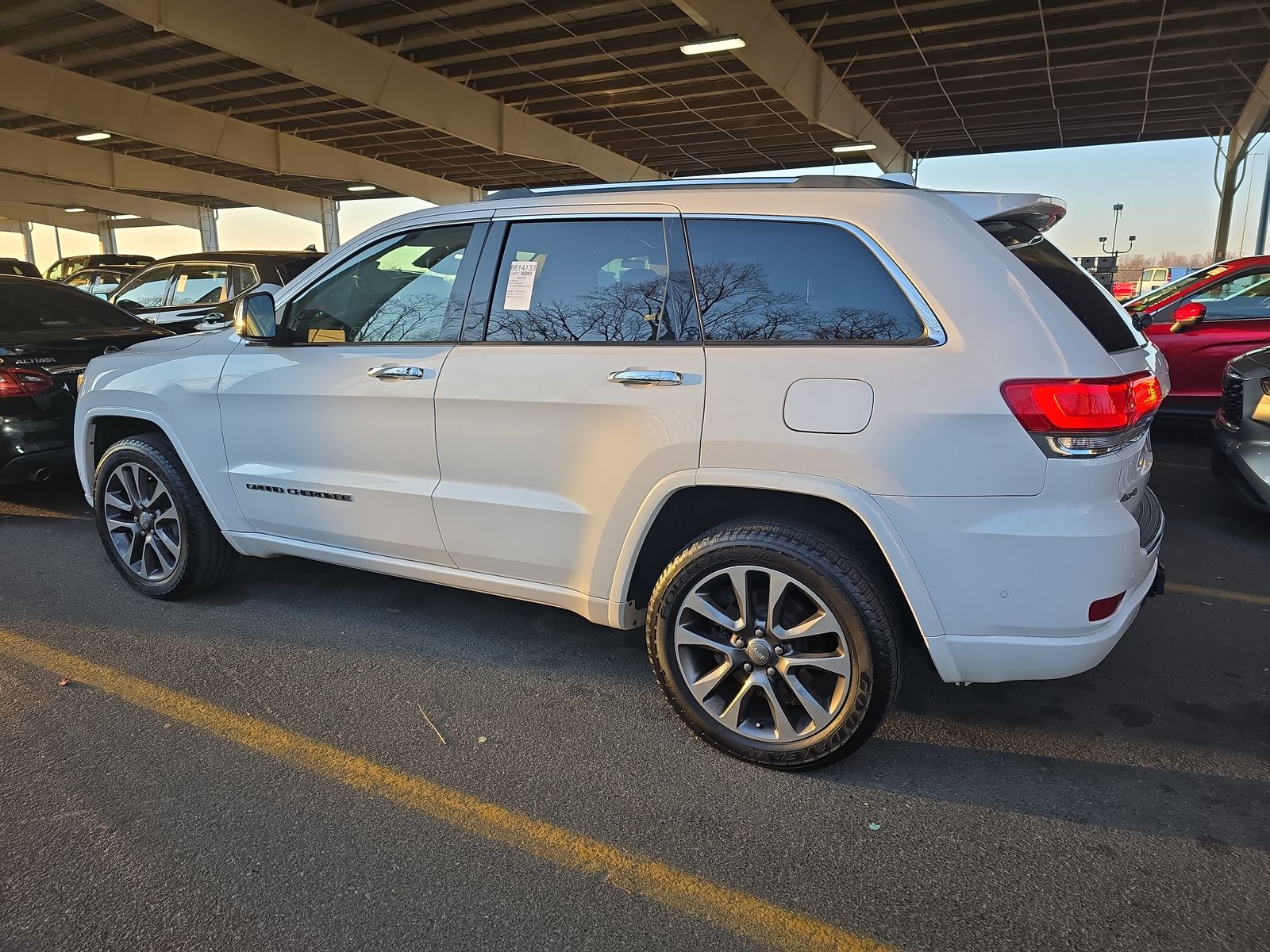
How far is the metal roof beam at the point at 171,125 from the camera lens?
17.9 m

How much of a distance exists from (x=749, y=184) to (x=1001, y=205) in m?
0.82

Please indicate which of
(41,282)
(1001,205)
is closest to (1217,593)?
(1001,205)

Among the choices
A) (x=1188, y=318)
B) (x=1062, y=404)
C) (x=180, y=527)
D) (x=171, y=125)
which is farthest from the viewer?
(x=171, y=125)

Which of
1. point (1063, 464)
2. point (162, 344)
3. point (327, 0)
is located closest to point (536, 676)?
point (1063, 464)

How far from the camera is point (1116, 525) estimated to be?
242 cm

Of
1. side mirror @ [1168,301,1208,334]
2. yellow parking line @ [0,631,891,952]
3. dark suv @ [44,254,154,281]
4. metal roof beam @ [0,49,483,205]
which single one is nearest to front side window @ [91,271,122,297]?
dark suv @ [44,254,154,281]

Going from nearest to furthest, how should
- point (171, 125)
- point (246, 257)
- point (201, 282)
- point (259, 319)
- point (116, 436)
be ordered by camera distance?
point (259, 319) < point (116, 436) < point (246, 257) < point (201, 282) < point (171, 125)

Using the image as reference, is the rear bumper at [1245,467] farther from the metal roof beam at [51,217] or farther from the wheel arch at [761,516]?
the metal roof beam at [51,217]

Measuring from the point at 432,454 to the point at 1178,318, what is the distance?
6699 mm

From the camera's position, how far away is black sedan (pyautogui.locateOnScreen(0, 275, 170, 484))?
5.38m

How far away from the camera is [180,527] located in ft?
13.2

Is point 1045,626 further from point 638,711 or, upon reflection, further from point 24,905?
point 24,905

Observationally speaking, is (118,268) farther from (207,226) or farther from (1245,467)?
(207,226)

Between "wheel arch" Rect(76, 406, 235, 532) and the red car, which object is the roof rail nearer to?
"wheel arch" Rect(76, 406, 235, 532)
